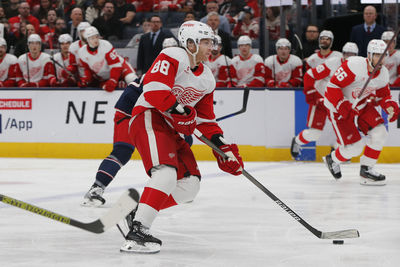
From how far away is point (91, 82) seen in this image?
895 cm

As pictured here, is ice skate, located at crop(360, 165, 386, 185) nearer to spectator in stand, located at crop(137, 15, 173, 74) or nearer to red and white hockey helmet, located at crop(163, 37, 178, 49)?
red and white hockey helmet, located at crop(163, 37, 178, 49)

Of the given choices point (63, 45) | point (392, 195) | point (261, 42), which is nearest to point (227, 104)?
point (261, 42)

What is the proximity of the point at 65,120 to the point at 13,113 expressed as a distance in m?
0.64

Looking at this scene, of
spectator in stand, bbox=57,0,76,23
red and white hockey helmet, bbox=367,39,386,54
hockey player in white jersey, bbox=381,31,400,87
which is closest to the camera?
red and white hockey helmet, bbox=367,39,386,54

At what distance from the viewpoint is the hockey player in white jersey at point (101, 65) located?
8641 millimetres

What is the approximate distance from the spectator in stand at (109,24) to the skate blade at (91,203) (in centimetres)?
460

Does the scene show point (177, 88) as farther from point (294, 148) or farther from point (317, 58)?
point (317, 58)

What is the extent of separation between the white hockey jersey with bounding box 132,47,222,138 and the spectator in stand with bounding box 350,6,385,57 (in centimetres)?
493

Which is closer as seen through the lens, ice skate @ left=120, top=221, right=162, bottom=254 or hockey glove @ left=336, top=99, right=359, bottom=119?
ice skate @ left=120, top=221, right=162, bottom=254

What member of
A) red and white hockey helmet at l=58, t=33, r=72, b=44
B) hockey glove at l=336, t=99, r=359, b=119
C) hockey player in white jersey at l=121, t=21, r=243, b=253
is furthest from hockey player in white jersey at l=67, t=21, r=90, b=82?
hockey player in white jersey at l=121, t=21, r=243, b=253

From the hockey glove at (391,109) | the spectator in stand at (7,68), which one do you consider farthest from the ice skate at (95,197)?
the spectator in stand at (7,68)

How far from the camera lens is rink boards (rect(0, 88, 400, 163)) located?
845 cm

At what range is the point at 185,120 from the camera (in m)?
3.54

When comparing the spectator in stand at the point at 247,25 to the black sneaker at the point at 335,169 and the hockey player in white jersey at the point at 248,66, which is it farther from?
the black sneaker at the point at 335,169
